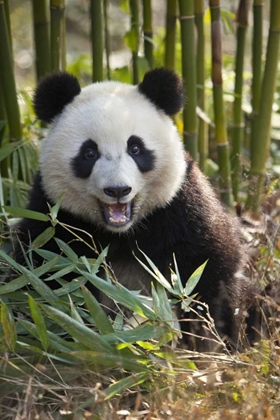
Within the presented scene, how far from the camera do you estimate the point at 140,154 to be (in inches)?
134

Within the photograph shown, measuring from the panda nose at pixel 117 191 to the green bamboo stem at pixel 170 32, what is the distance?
1.78 meters

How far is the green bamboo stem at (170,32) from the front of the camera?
467cm

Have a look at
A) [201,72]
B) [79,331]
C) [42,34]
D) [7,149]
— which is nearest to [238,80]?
[201,72]

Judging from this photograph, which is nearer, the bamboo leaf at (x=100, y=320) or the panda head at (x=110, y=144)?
the bamboo leaf at (x=100, y=320)

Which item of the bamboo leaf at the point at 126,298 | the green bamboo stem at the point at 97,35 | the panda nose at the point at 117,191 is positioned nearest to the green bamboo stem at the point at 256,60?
the green bamboo stem at the point at 97,35

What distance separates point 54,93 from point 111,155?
0.44m

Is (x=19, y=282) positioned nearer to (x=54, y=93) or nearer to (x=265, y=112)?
(x=54, y=93)

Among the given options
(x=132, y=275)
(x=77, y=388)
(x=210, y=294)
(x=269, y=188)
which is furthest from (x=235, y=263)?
(x=77, y=388)

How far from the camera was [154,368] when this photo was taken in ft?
9.24

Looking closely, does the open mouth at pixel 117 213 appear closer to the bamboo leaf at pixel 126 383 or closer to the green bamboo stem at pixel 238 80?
the bamboo leaf at pixel 126 383

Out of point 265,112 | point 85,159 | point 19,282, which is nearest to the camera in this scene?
point 19,282

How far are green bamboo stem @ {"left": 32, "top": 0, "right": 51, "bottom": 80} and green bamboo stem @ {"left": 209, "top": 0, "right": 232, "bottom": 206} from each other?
92 cm

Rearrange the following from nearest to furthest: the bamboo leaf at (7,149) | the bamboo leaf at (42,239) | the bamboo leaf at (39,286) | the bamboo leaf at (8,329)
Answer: the bamboo leaf at (8,329)
the bamboo leaf at (39,286)
the bamboo leaf at (42,239)
the bamboo leaf at (7,149)

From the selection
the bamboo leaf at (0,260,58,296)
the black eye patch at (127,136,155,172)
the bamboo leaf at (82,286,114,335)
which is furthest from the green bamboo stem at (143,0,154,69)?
the bamboo leaf at (82,286,114,335)
